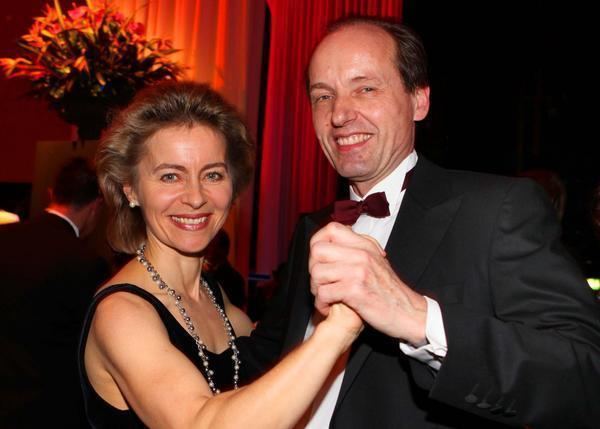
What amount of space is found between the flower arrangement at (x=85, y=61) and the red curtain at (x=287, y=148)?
2.22 m

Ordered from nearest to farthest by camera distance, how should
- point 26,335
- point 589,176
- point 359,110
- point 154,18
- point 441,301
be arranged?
point 441,301
point 359,110
point 26,335
point 154,18
point 589,176

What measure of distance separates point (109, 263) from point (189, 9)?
2272 millimetres

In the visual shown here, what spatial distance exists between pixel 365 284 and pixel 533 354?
376 mm

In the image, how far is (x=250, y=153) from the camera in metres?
2.38

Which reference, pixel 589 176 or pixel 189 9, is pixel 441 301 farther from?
pixel 589 176

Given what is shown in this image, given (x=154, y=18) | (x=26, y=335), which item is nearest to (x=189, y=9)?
(x=154, y=18)

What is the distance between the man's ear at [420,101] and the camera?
6.83 feet

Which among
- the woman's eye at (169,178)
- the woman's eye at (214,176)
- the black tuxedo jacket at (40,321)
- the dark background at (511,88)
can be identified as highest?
the dark background at (511,88)

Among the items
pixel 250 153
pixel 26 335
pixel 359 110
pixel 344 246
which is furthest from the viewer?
pixel 26 335

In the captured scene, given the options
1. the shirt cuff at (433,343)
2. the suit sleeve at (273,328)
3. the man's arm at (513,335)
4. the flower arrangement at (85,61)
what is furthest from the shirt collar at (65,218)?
the shirt cuff at (433,343)

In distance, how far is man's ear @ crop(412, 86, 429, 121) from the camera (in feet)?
6.83

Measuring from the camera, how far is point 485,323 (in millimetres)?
1407

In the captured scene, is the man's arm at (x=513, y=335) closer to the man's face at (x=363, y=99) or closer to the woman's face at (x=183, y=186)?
the man's face at (x=363, y=99)

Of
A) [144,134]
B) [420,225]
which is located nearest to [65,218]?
[144,134]
